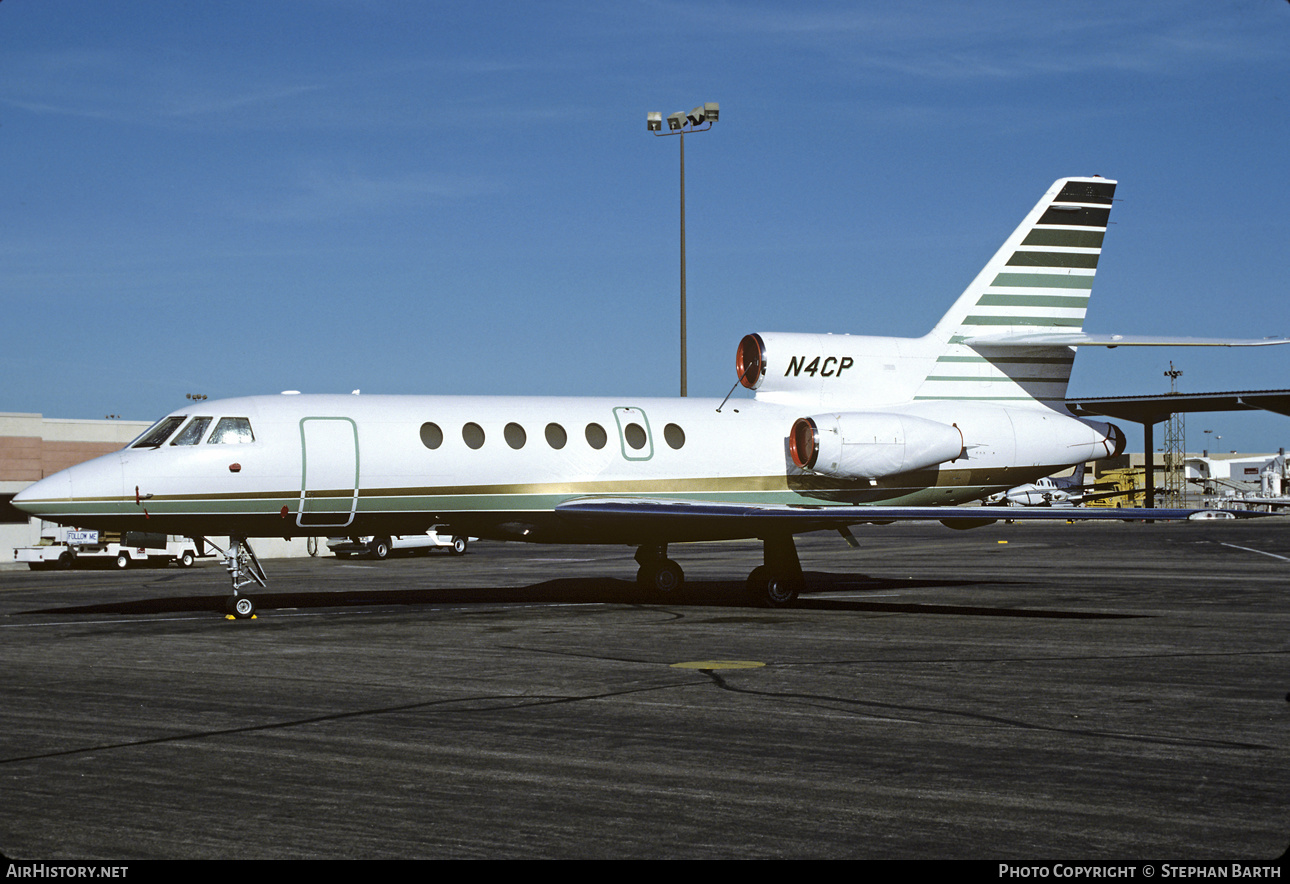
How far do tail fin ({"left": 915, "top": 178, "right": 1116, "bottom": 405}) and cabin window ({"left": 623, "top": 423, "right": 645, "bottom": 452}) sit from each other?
5.26 m

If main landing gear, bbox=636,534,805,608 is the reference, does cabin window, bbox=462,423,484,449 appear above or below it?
above

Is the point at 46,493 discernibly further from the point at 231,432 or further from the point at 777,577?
the point at 777,577

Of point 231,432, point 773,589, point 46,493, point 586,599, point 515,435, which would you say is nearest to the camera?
point 46,493

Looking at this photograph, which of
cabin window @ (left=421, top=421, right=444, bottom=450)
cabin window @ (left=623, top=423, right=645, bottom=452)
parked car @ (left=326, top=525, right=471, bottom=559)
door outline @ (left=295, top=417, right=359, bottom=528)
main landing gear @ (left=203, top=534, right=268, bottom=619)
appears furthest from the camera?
parked car @ (left=326, top=525, right=471, bottom=559)

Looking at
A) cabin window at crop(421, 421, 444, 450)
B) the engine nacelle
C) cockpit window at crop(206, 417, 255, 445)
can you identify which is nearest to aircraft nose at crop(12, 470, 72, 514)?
cockpit window at crop(206, 417, 255, 445)

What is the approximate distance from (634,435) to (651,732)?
11.9 m

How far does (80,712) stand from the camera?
10.0 m

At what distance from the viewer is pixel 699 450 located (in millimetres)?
20984

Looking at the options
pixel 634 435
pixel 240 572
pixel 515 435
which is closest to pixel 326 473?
pixel 240 572

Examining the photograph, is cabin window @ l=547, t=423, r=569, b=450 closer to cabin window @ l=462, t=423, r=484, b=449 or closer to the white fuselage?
the white fuselage

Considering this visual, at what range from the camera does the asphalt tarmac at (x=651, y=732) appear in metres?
6.32

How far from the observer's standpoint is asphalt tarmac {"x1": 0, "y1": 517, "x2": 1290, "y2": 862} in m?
6.32

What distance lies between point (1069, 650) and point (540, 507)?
351 inches
